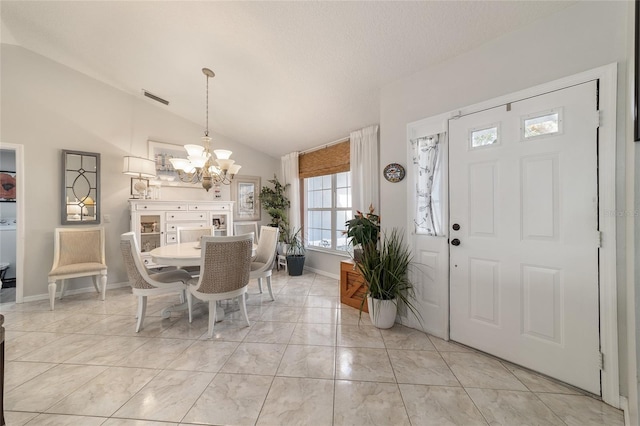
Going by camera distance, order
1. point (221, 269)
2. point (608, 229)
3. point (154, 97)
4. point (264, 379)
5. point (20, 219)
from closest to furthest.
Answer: point (608, 229) < point (264, 379) < point (221, 269) < point (20, 219) < point (154, 97)

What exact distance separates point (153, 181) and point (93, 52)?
5.96ft

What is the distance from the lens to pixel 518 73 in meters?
1.78

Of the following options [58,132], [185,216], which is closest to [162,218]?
[185,216]

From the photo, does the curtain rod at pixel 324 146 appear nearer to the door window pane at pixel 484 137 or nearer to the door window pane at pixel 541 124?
the door window pane at pixel 484 137

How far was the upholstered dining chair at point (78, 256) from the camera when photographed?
120 inches

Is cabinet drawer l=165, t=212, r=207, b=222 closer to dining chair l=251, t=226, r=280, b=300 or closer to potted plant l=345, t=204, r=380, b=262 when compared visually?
dining chair l=251, t=226, r=280, b=300

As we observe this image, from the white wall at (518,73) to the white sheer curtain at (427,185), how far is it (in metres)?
0.14

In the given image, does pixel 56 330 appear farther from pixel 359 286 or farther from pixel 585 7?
pixel 585 7

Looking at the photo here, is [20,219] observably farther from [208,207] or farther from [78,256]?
[208,207]

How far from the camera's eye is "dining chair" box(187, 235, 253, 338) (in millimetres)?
2148

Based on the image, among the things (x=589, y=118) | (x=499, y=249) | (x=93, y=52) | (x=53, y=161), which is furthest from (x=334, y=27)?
(x=53, y=161)

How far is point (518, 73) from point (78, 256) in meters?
5.41

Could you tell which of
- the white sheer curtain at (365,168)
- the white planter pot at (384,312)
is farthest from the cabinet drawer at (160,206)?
the white planter pot at (384,312)

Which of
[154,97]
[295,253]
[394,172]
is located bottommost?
[295,253]
